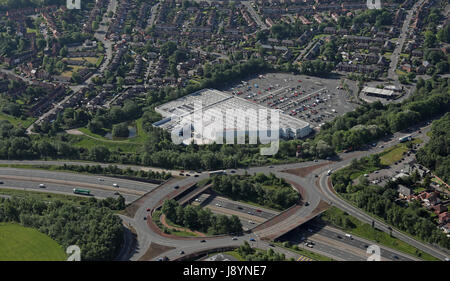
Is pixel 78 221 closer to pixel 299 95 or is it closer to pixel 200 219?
pixel 200 219

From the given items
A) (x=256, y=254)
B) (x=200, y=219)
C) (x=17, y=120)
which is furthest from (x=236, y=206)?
(x=17, y=120)

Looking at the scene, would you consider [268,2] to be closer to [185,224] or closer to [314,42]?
[314,42]

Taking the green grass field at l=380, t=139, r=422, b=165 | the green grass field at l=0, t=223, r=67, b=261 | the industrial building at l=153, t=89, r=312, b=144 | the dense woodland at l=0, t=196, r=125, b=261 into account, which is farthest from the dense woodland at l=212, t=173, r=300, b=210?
the green grass field at l=0, t=223, r=67, b=261

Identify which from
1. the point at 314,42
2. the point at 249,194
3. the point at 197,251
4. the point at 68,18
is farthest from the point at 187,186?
the point at 68,18

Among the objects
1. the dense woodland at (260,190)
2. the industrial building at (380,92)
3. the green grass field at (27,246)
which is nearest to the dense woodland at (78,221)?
the green grass field at (27,246)

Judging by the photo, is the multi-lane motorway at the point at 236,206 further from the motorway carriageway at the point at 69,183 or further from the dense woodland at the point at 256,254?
the dense woodland at the point at 256,254
